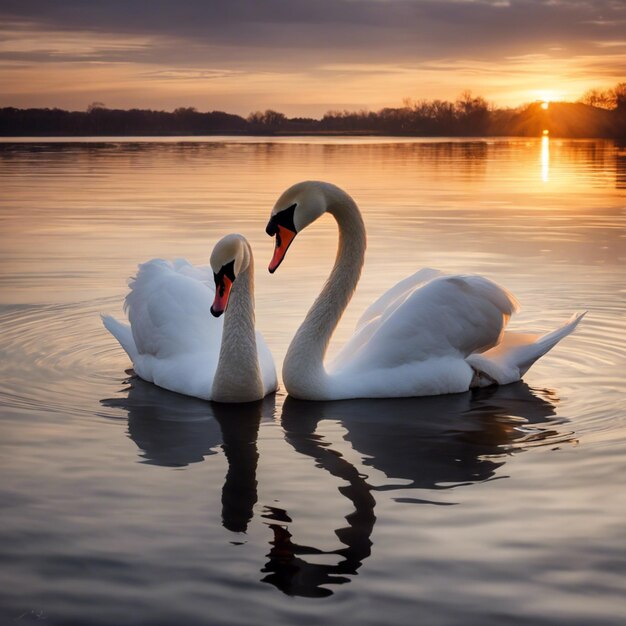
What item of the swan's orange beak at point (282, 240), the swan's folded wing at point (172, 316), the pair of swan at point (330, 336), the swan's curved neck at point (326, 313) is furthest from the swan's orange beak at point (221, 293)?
the swan's folded wing at point (172, 316)

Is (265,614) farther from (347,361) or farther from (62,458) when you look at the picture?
(347,361)

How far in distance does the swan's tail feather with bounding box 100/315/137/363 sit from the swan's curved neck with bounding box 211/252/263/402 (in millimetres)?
1279

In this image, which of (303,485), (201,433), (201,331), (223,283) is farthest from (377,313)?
(303,485)

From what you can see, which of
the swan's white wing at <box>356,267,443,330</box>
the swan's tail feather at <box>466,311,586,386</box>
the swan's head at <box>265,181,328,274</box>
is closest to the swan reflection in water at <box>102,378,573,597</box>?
the swan's tail feather at <box>466,311,586,386</box>

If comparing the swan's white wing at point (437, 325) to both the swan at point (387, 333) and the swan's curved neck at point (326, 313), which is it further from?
the swan's curved neck at point (326, 313)

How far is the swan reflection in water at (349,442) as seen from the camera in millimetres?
5168

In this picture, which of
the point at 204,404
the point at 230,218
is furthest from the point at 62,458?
the point at 230,218

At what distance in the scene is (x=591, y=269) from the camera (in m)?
14.1

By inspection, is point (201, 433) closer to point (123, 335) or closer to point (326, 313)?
point (326, 313)

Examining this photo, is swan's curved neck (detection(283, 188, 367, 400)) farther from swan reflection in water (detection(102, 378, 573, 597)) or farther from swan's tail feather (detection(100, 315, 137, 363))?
swan's tail feather (detection(100, 315, 137, 363))

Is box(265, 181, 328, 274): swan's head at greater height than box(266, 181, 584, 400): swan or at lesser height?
greater

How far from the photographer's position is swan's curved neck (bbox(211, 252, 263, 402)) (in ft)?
26.2

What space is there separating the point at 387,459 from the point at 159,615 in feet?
8.25

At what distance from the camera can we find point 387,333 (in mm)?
8227
